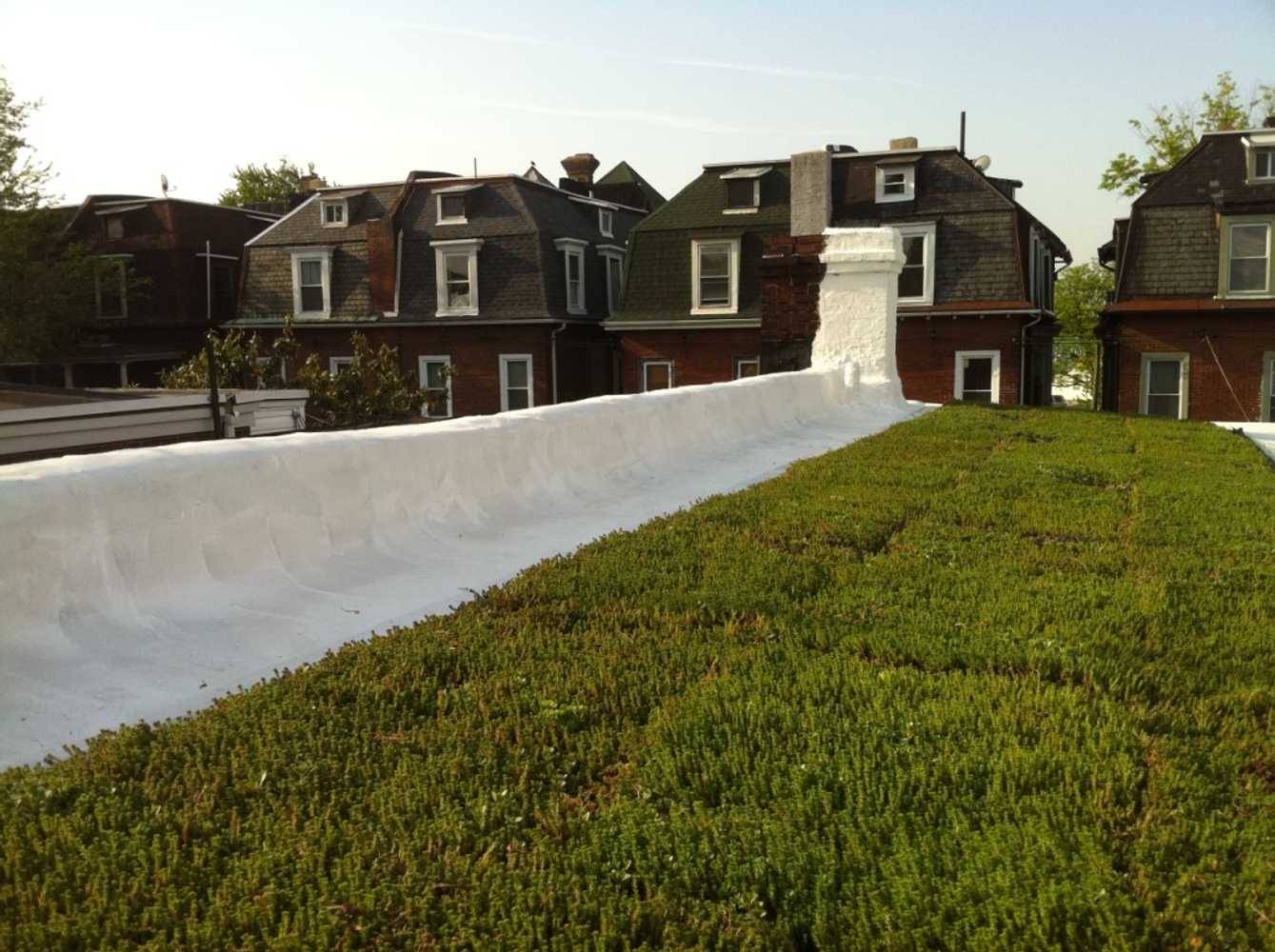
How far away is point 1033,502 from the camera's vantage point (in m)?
7.13

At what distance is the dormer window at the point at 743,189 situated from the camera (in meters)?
30.3

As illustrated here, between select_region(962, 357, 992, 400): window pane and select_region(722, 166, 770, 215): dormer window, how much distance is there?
7407 millimetres

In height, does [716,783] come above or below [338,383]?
below

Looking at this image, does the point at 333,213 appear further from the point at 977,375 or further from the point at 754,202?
the point at 977,375

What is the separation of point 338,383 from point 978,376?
53.6ft

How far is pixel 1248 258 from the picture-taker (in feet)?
83.5

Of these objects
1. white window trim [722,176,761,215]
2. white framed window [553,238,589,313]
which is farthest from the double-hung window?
white window trim [722,176,761,215]

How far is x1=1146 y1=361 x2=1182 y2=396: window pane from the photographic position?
86.9 ft

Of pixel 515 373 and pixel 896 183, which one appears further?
pixel 515 373

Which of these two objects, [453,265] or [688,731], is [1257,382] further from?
[688,731]

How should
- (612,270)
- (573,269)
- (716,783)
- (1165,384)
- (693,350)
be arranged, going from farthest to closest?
1. (612,270)
2. (573,269)
3. (693,350)
4. (1165,384)
5. (716,783)

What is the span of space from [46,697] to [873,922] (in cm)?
290

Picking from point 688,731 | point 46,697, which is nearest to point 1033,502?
point 688,731

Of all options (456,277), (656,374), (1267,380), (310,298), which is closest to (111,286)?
(310,298)
